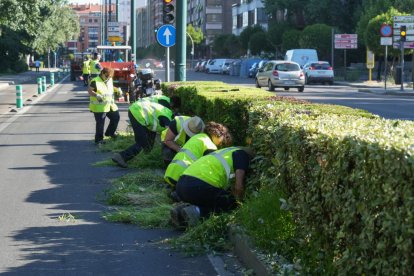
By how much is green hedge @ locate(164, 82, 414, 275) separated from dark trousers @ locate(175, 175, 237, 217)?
326 mm

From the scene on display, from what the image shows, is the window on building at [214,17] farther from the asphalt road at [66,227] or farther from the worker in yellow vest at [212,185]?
the worker in yellow vest at [212,185]

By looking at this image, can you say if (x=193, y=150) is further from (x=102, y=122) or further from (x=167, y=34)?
(x=167, y=34)

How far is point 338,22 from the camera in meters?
73.7

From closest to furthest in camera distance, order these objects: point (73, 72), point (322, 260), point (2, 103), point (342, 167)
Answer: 1. point (342, 167)
2. point (322, 260)
3. point (2, 103)
4. point (73, 72)

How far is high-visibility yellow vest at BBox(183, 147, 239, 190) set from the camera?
8594 mm

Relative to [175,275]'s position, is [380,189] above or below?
above

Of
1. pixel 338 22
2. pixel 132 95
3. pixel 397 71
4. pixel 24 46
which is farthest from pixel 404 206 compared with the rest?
pixel 24 46

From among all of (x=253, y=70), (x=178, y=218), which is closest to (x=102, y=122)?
(x=178, y=218)

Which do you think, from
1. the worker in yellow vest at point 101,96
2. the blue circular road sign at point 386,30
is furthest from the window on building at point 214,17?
the worker in yellow vest at point 101,96

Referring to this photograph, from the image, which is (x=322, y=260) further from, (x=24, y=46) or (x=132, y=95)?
(x=24, y=46)

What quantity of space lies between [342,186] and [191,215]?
3.30 metres

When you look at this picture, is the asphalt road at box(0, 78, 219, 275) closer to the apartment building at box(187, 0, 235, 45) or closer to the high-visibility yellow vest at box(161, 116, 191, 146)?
the high-visibility yellow vest at box(161, 116, 191, 146)

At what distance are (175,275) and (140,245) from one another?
116 centimetres

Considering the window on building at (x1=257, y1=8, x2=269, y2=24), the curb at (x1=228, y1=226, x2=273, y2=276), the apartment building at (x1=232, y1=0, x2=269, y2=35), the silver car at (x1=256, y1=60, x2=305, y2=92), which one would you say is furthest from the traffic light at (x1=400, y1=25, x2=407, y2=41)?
the window on building at (x1=257, y1=8, x2=269, y2=24)
